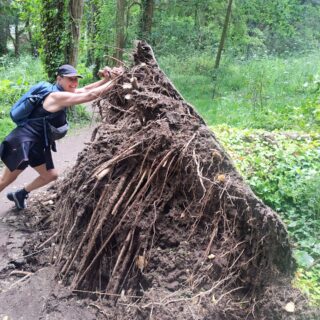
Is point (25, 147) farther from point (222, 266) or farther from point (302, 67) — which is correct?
point (302, 67)

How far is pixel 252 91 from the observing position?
40.3 ft

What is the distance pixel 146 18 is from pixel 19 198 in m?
12.4

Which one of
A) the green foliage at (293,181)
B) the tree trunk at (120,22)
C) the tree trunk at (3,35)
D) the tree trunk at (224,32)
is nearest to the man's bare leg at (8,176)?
the green foliage at (293,181)

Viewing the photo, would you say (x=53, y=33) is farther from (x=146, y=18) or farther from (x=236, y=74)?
(x=236, y=74)

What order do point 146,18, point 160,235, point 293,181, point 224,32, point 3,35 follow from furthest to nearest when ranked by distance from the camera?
1. point 3,35
2. point 146,18
3. point 224,32
4. point 293,181
5. point 160,235

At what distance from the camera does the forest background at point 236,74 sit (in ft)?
18.4

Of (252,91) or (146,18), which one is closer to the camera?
(252,91)

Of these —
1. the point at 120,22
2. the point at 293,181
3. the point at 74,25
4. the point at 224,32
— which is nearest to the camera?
the point at 293,181

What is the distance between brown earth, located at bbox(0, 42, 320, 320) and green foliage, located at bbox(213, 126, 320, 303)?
2.52 feet

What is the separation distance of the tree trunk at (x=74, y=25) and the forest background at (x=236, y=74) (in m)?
0.02

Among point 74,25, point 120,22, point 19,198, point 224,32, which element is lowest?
point 120,22

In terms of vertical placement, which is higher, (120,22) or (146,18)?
(146,18)

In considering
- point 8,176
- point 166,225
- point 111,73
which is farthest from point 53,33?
point 166,225

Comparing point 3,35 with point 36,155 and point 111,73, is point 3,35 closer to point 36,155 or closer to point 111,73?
point 36,155
